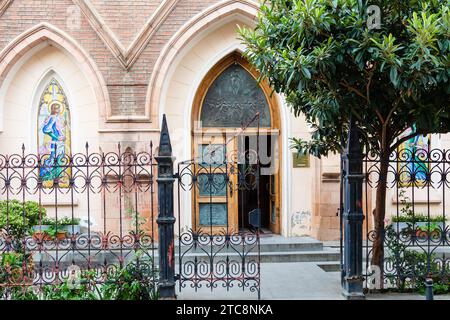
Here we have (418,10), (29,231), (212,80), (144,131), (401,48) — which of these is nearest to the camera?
(401,48)

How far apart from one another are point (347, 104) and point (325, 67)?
935mm

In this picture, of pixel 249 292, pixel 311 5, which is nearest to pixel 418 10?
pixel 311 5

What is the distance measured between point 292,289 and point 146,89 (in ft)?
20.4

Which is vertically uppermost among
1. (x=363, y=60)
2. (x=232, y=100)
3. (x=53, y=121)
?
(x=232, y=100)

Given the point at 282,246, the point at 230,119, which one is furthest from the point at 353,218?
the point at 230,119

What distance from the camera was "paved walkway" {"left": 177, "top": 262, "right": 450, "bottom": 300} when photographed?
26.1ft

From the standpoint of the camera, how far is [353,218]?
765cm

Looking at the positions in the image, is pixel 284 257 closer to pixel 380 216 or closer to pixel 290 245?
pixel 290 245

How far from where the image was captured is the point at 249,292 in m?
8.26

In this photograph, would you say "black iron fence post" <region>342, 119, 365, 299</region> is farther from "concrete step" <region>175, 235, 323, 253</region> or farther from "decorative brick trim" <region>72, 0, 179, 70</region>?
"decorative brick trim" <region>72, 0, 179, 70</region>

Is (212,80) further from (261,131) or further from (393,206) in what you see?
(393,206)

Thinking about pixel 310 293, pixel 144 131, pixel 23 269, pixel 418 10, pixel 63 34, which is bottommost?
pixel 310 293

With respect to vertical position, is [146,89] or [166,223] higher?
[146,89]

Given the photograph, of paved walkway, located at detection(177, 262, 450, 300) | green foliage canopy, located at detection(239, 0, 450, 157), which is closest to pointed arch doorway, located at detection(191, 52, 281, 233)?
paved walkway, located at detection(177, 262, 450, 300)
